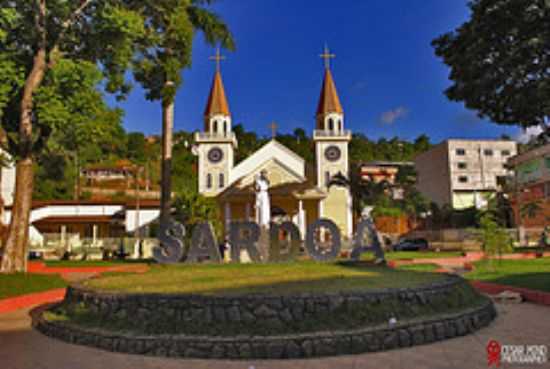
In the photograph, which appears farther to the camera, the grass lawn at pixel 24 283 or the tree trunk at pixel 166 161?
the tree trunk at pixel 166 161

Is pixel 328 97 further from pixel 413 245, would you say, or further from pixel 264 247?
pixel 264 247

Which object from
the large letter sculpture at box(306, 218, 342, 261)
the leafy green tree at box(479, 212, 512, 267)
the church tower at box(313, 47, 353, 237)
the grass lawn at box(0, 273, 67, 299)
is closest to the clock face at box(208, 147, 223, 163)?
the church tower at box(313, 47, 353, 237)

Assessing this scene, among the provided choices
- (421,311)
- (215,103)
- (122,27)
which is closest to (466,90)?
(421,311)

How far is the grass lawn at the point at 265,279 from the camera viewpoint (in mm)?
8648

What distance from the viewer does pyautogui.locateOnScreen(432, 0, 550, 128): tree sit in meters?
13.9

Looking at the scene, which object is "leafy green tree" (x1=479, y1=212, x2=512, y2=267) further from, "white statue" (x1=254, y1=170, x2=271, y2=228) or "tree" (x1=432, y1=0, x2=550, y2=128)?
"white statue" (x1=254, y1=170, x2=271, y2=228)

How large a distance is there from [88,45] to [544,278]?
16.7 m

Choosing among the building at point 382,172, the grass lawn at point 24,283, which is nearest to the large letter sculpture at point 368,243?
the grass lawn at point 24,283

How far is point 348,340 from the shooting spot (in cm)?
675

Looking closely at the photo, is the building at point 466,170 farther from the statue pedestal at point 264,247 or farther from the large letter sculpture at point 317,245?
the statue pedestal at point 264,247

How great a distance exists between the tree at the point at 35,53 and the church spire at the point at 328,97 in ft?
98.1

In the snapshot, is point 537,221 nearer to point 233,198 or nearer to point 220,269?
point 233,198

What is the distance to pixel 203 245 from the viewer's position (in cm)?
1267

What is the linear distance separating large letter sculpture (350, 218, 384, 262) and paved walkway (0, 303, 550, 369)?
16.0 feet
